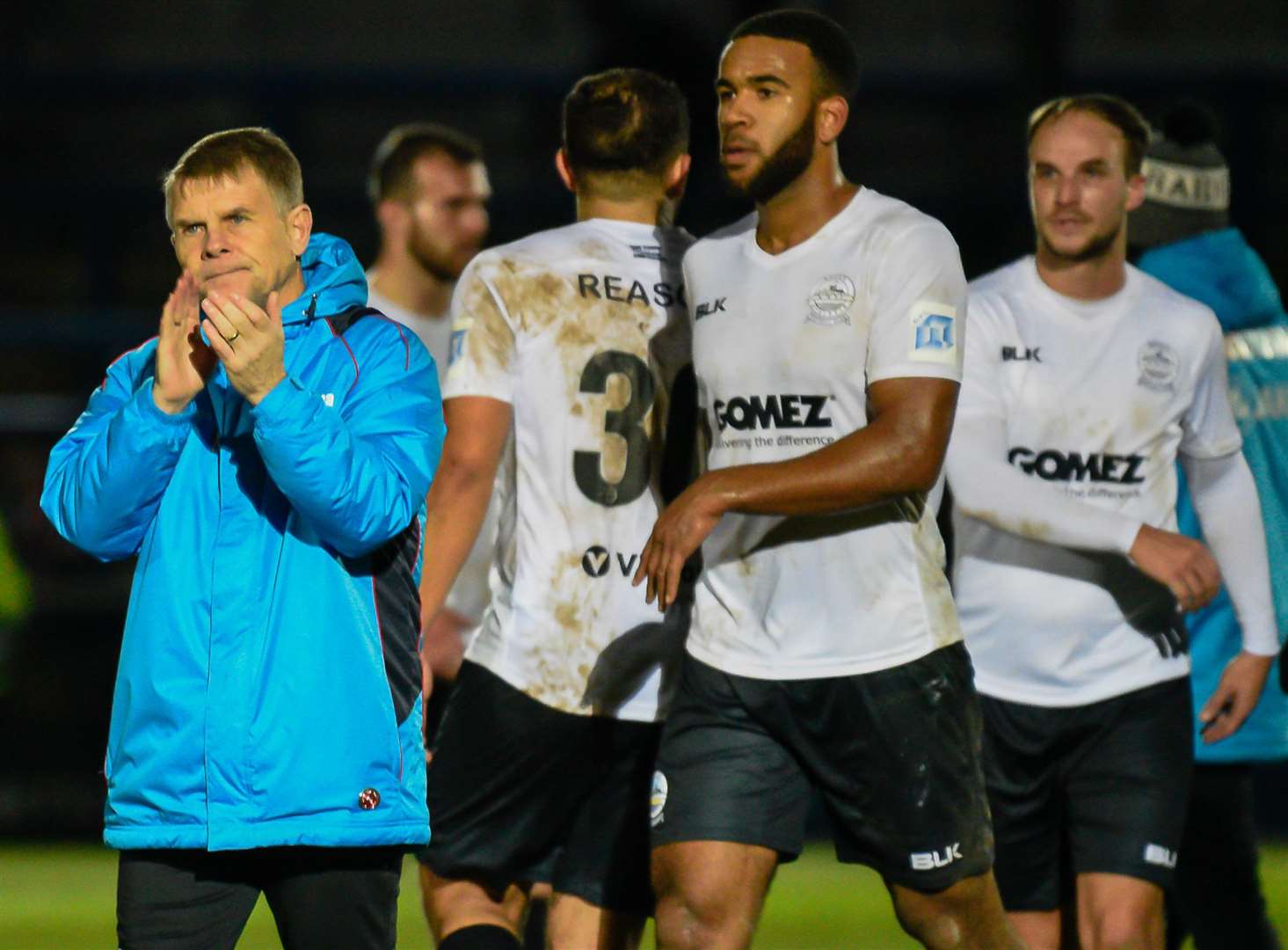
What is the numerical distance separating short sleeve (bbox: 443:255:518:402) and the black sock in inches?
44.0

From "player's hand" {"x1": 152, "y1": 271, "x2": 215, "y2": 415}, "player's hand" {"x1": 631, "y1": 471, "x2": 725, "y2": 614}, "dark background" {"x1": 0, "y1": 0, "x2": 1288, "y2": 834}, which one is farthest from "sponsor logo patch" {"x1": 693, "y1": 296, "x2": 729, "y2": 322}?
"dark background" {"x1": 0, "y1": 0, "x2": 1288, "y2": 834}

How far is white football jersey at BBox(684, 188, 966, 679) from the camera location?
13.4ft

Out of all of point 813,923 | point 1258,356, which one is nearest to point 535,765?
point 1258,356

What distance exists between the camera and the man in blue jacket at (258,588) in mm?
3354

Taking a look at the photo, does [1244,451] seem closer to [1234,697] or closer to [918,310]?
[1234,697]

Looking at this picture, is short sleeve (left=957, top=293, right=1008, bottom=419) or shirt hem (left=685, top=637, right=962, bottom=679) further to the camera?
short sleeve (left=957, top=293, right=1008, bottom=419)

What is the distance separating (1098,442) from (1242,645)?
0.63 m

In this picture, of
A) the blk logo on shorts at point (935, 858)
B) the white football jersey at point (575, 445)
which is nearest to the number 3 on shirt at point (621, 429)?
the white football jersey at point (575, 445)

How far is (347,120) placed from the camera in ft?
49.9

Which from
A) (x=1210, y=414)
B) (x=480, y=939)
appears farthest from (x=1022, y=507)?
(x=480, y=939)

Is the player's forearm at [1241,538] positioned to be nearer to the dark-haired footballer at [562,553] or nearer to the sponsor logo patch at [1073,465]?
the sponsor logo patch at [1073,465]

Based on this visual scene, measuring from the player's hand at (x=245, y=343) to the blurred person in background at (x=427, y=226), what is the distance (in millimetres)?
3170

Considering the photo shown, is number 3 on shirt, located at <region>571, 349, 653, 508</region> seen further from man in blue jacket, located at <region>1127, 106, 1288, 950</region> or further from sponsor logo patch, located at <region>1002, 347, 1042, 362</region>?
man in blue jacket, located at <region>1127, 106, 1288, 950</region>

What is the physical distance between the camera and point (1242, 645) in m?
4.96
